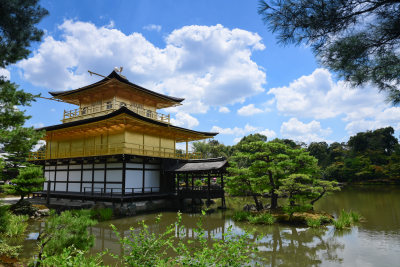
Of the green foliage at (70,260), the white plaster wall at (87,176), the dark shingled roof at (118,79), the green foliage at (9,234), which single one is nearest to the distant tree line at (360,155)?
the dark shingled roof at (118,79)

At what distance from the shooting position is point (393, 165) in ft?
124

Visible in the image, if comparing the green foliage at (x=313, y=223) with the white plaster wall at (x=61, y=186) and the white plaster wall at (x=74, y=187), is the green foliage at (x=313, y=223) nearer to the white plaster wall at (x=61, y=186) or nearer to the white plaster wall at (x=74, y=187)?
the white plaster wall at (x=74, y=187)

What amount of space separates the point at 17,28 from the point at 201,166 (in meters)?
14.7

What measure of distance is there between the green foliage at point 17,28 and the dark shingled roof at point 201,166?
13290mm

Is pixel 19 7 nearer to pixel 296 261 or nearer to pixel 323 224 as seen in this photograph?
pixel 296 261

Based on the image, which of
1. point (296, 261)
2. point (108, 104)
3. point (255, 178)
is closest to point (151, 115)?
point (108, 104)

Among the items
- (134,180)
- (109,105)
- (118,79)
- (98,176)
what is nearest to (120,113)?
(118,79)

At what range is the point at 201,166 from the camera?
1938 centimetres

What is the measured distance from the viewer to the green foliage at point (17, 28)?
6.19 metres

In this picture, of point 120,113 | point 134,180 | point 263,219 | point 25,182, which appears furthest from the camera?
point 134,180

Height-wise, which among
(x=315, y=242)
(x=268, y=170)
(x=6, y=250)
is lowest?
(x=315, y=242)

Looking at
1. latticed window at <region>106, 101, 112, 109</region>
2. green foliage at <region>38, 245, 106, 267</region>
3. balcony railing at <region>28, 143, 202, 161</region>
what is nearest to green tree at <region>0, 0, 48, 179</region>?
green foliage at <region>38, 245, 106, 267</region>

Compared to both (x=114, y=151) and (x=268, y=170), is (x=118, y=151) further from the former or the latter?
(x=268, y=170)

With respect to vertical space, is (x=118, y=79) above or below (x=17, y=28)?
above
